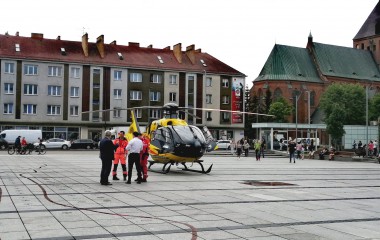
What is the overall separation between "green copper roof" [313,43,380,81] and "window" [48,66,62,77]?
63.7 m

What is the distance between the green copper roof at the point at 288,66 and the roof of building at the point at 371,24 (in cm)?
1930

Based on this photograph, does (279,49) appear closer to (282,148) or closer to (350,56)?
(350,56)

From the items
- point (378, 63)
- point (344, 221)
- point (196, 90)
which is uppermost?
point (378, 63)

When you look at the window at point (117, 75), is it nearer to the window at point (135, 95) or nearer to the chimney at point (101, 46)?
the window at point (135, 95)

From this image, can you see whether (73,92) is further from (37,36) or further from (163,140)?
(163,140)

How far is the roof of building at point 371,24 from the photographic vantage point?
118062 mm

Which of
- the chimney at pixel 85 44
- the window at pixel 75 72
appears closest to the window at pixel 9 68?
the window at pixel 75 72

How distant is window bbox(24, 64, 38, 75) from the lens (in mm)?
64188

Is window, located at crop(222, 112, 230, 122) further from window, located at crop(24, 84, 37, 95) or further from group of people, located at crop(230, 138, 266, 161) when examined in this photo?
window, located at crop(24, 84, 37, 95)

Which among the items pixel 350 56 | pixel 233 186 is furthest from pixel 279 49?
pixel 233 186

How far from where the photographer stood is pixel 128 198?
12.4 m

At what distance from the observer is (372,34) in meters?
119

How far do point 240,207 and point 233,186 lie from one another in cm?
495

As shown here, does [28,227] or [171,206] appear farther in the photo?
[171,206]
